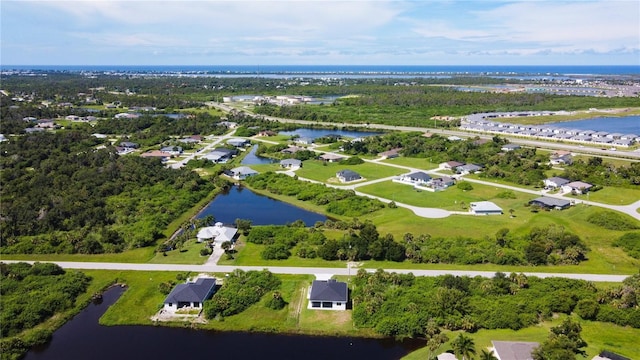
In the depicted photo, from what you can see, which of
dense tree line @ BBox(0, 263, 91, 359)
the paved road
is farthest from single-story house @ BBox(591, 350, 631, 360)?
dense tree line @ BBox(0, 263, 91, 359)

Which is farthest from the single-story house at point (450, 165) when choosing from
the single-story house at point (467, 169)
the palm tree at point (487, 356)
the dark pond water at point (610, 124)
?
the dark pond water at point (610, 124)

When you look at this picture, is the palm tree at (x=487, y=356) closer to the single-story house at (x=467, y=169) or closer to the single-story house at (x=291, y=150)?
the single-story house at (x=467, y=169)

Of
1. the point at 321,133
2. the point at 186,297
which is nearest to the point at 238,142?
the point at 321,133

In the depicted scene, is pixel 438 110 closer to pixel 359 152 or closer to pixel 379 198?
pixel 359 152

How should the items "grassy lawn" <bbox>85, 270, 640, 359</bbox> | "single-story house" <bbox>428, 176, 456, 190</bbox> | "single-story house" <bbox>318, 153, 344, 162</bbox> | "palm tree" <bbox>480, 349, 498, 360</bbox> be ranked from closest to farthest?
1. "palm tree" <bbox>480, 349, 498, 360</bbox>
2. "grassy lawn" <bbox>85, 270, 640, 359</bbox>
3. "single-story house" <bbox>428, 176, 456, 190</bbox>
4. "single-story house" <bbox>318, 153, 344, 162</bbox>

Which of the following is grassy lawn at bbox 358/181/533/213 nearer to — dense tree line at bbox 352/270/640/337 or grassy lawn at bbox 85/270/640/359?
dense tree line at bbox 352/270/640/337

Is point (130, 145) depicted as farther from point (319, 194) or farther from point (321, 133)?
point (319, 194)
